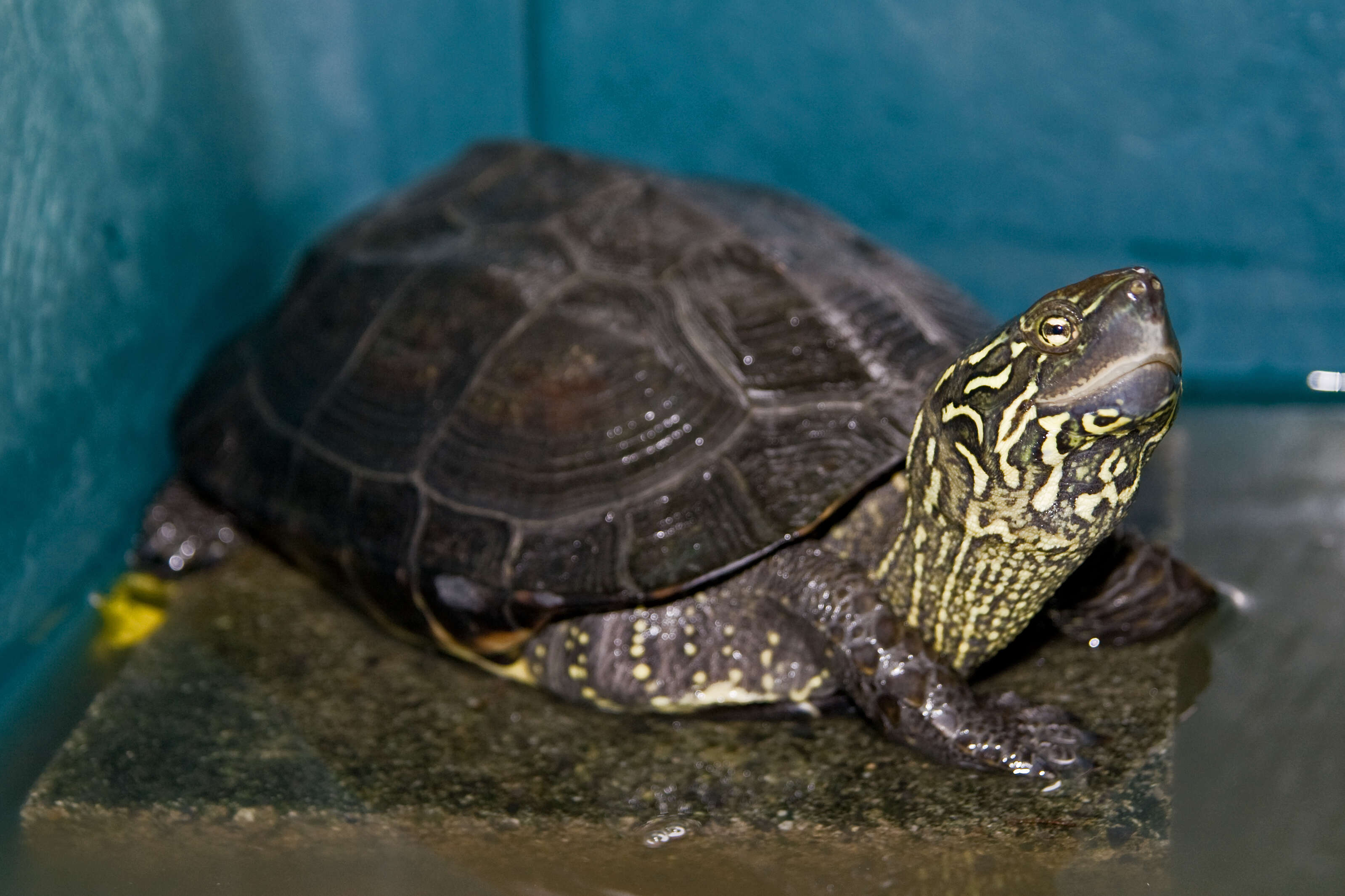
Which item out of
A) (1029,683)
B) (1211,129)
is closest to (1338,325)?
(1211,129)

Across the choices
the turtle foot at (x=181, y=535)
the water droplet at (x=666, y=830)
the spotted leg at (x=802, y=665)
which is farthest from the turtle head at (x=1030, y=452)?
the turtle foot at (x=181, y=535)

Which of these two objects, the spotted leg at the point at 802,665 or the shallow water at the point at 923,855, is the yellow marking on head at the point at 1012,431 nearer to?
the spotted leg at the point at 802,665

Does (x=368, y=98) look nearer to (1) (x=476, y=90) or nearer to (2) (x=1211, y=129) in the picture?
(1) (x=476, y=90)

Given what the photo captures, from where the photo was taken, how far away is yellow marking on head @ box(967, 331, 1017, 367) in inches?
78.1

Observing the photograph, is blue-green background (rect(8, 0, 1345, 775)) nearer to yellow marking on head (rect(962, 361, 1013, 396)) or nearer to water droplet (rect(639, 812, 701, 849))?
water droplet (rect(639, 812, 701, 849))

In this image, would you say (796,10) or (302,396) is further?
(796,10)

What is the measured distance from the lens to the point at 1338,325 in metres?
3.71

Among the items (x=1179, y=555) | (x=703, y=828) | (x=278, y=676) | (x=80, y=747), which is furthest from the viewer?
(x=1179, y=555)

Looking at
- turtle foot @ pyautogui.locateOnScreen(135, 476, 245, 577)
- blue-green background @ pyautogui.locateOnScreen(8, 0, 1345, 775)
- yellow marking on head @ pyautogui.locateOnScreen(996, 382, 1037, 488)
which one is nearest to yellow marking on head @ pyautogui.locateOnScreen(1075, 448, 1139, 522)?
yellow marking on head @ pyautogui.locateOnScreen(996, 382, 1037, 488)

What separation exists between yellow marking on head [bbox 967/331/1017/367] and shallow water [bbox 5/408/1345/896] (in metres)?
Result: 0.93

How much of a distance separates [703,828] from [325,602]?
1.39 m

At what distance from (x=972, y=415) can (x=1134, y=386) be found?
0.97 feet

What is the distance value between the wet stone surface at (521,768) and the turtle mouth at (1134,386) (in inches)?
34.8

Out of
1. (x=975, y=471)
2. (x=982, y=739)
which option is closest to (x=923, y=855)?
(x=982, y=739)
